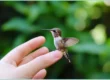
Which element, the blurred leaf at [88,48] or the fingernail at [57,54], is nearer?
the fingernail at [57,54]

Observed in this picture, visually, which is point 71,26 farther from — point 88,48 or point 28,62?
point 28,62

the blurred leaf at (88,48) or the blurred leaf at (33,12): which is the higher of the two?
the blurred leaf at (33,12)

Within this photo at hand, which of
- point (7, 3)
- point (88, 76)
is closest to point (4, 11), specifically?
point (7, 3)

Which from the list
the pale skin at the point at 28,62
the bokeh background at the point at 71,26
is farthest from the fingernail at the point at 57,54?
the bokeh background at the point at 71,26

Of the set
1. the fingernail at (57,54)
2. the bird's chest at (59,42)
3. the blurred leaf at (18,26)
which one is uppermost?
the bird's chest at (59,42)

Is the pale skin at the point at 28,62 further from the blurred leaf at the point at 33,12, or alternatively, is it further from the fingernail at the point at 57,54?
the blurred leaf at the point at 33,12

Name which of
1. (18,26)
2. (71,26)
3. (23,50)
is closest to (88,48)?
(71,26)
